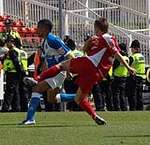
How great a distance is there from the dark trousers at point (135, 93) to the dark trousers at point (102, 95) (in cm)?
73

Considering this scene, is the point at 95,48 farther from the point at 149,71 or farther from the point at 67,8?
the point at 67,8

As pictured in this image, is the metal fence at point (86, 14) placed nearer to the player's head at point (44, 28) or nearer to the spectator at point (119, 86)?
the spectator at point (119, 86)

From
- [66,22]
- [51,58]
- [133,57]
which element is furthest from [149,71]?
[51,58]

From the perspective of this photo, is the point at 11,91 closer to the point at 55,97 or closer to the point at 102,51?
the point at 55,97

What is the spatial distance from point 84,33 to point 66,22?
157 cm

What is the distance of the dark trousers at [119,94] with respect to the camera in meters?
22.0

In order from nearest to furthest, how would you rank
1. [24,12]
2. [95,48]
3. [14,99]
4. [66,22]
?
[95,48]
[14,99]
[66,22]
[24,12]

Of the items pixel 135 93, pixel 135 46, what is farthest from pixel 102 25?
pixel 135 93

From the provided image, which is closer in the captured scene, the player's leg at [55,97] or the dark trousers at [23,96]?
the player's leg at [55,97]

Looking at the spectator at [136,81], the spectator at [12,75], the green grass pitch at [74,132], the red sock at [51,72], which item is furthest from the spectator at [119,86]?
the red sock at [51,72]

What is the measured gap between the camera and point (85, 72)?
14.3 m

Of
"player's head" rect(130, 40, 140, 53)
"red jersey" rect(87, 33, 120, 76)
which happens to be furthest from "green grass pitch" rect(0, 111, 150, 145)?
"player's head" rect(130, 40, 140, 53)

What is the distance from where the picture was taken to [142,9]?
28.7 m

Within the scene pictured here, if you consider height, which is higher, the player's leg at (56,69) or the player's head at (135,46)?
the player's leg at (56,69)
